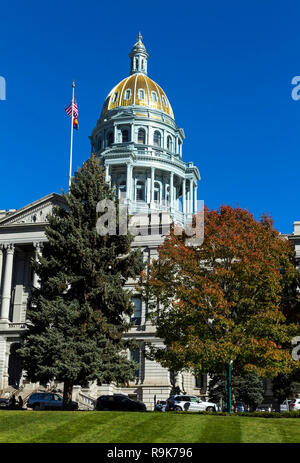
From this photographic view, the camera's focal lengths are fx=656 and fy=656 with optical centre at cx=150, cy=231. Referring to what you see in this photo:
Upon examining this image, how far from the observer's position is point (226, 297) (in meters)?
37.4

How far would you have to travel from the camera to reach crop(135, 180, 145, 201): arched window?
10044 centimetres

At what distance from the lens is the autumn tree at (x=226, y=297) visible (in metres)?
35.4

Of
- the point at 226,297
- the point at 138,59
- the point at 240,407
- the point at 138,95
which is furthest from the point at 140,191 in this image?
the point at 226,297

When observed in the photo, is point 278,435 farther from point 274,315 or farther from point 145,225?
point 145,225

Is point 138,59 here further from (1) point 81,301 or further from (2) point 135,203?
(1) point 81,301

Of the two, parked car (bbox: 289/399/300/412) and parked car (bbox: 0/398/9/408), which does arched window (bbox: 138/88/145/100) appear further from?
parked car (bbox: 289/399/300/412)

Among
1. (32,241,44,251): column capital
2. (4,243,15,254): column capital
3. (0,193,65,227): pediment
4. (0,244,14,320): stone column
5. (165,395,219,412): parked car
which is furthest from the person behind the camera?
(4,243,15,254): column capital

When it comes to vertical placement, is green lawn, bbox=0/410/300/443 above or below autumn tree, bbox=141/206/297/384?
below

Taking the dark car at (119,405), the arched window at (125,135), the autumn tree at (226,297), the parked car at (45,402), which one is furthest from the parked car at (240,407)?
the arched window at (125,135)

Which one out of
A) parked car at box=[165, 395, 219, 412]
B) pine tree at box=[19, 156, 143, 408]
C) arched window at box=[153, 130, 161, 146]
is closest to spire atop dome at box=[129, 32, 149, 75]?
arched window at box=[153, 130, 161, 146]

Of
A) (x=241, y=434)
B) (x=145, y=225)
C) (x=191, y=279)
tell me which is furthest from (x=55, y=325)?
(x=145, y=225)

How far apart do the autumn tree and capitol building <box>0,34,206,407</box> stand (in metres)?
25.3

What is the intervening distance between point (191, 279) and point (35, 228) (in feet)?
115

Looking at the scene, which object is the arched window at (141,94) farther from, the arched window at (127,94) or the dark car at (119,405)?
the dark car at (119,405)
